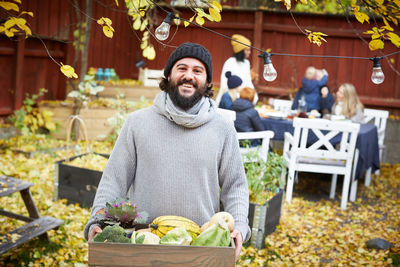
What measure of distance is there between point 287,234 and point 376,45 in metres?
3.04

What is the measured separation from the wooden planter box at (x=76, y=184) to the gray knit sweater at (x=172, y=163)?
9.34 feet

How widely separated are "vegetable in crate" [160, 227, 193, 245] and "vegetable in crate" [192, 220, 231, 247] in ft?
0.13

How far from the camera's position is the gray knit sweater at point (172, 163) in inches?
99.8

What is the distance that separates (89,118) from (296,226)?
4.62 m

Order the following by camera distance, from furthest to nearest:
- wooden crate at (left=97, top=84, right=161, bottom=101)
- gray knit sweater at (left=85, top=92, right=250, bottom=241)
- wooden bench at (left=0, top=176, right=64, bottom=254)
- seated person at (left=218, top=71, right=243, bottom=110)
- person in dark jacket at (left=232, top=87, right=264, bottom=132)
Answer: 1. wooden crate at (left=97, top=84, right=161, bottom=101)
2. seated person at (left=218, top=71, right=243, bottom=110)
3. person in dark jacket at (left=232, top=87, right=264, bottom=132)
4. wooden bench at (left=0, top=176, right=64, bottom=254)
5. gray knit sweater at (left=85, top=92, right=250, bottom=241)

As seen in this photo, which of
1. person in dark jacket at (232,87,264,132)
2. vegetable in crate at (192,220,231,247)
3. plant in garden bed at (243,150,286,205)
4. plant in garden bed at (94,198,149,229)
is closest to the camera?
vegetable in crate at (192,220,231,247)

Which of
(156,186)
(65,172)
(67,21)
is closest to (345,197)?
(65,172)

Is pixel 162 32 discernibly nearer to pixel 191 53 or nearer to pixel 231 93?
pixel 191 53

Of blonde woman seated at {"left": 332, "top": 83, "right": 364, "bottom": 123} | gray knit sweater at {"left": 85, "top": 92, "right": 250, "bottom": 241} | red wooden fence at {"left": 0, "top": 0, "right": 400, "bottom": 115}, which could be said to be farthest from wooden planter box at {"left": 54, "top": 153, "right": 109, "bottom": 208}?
blonde woman seated at {"left": 332, "top": 83, "right": 364, "bottom": 123}

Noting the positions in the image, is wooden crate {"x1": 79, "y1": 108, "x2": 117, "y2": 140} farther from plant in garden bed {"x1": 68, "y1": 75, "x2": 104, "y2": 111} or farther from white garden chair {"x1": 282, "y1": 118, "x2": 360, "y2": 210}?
white garden chair {"x1": 282, "y1": 118, "x2": 360, "y2": 210}

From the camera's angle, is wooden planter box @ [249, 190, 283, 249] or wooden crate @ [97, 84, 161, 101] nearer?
wooden planter box @ [249, 190, 283, 249]

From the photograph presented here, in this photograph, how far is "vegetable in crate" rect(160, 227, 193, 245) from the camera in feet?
6.39

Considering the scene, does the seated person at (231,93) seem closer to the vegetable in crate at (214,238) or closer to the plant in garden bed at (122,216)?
the plant in garden bed at (122,216)

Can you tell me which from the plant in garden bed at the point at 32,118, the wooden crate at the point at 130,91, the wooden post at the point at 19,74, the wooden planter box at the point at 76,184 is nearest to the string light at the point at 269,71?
the wooden planter box at the point at 76,184
